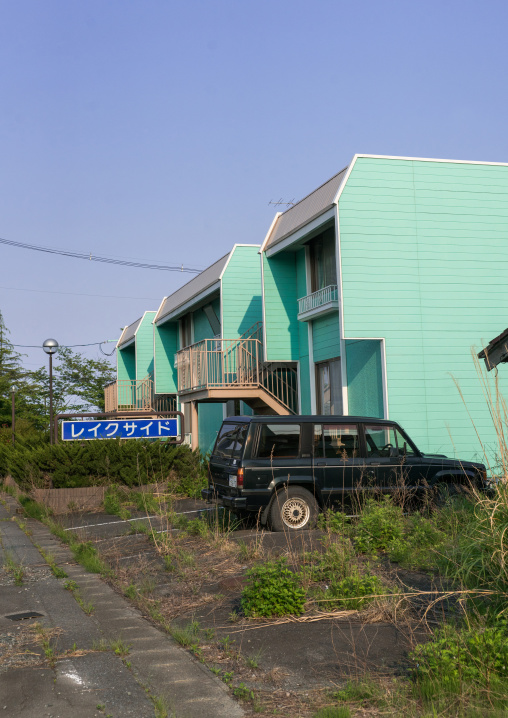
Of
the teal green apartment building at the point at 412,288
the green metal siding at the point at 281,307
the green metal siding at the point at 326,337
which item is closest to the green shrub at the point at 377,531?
the teal green apartment building at the point at 412,288

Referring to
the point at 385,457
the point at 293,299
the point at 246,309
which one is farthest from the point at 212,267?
the point at 385,457

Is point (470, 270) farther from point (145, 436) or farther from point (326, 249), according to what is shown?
point (145, 436)

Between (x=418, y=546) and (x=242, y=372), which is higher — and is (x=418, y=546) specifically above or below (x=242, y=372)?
below

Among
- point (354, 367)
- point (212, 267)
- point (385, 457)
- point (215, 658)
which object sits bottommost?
point (215, 658)

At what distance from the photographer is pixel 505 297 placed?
15.8 metres

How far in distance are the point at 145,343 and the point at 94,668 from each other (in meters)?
29.0

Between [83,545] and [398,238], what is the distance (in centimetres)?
911

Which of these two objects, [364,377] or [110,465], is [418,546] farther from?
[110,465]

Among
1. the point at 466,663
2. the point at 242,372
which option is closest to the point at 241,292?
the point at 242,372

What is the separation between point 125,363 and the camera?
3981 cm

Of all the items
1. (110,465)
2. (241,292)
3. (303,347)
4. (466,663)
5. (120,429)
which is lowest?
(466,663)

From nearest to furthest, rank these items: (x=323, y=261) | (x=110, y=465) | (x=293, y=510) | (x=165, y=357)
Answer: (x=293, y=510), (x=110, y=465), (x=323, y=261), (x=165, y=357)

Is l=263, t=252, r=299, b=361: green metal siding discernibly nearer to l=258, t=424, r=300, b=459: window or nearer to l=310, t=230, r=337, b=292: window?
l=310, t=230, r=337, b=292: window

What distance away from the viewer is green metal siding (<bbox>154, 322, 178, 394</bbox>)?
29672 millimetres
